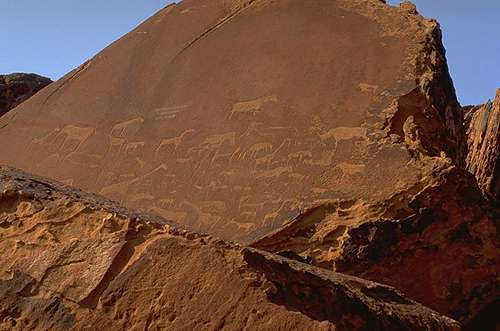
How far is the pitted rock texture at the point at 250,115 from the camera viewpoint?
9.86ft

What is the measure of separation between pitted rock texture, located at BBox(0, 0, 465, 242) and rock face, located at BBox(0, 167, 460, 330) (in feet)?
4.57

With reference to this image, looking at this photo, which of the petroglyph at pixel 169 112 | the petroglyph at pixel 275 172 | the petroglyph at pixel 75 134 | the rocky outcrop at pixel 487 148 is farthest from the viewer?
the rocky outcrop at pixel 487 148

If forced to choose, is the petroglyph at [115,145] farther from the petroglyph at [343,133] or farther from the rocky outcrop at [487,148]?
the rocky outcrop at [487,148]

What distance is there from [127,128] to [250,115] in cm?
57

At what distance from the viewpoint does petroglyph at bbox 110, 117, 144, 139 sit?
3.60 metres

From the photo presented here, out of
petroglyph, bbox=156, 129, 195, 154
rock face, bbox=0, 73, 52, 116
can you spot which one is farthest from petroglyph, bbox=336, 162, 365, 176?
rock face, bbox=0, 73, 52, 116

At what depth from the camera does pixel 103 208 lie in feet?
5.04

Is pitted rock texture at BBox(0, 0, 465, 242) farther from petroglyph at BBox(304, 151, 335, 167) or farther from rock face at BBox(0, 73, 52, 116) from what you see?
rock face at BBox(0, 73, 52, 116)

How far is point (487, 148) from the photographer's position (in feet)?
17.9

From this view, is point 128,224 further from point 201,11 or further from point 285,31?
point 201,11

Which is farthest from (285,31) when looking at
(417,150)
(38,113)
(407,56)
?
(38,113)

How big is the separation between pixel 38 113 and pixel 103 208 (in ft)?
8.39

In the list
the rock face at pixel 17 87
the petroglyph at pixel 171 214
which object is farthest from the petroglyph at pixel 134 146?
the rock face at pixel 17 87

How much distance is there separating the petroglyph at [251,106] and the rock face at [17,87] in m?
3.31
